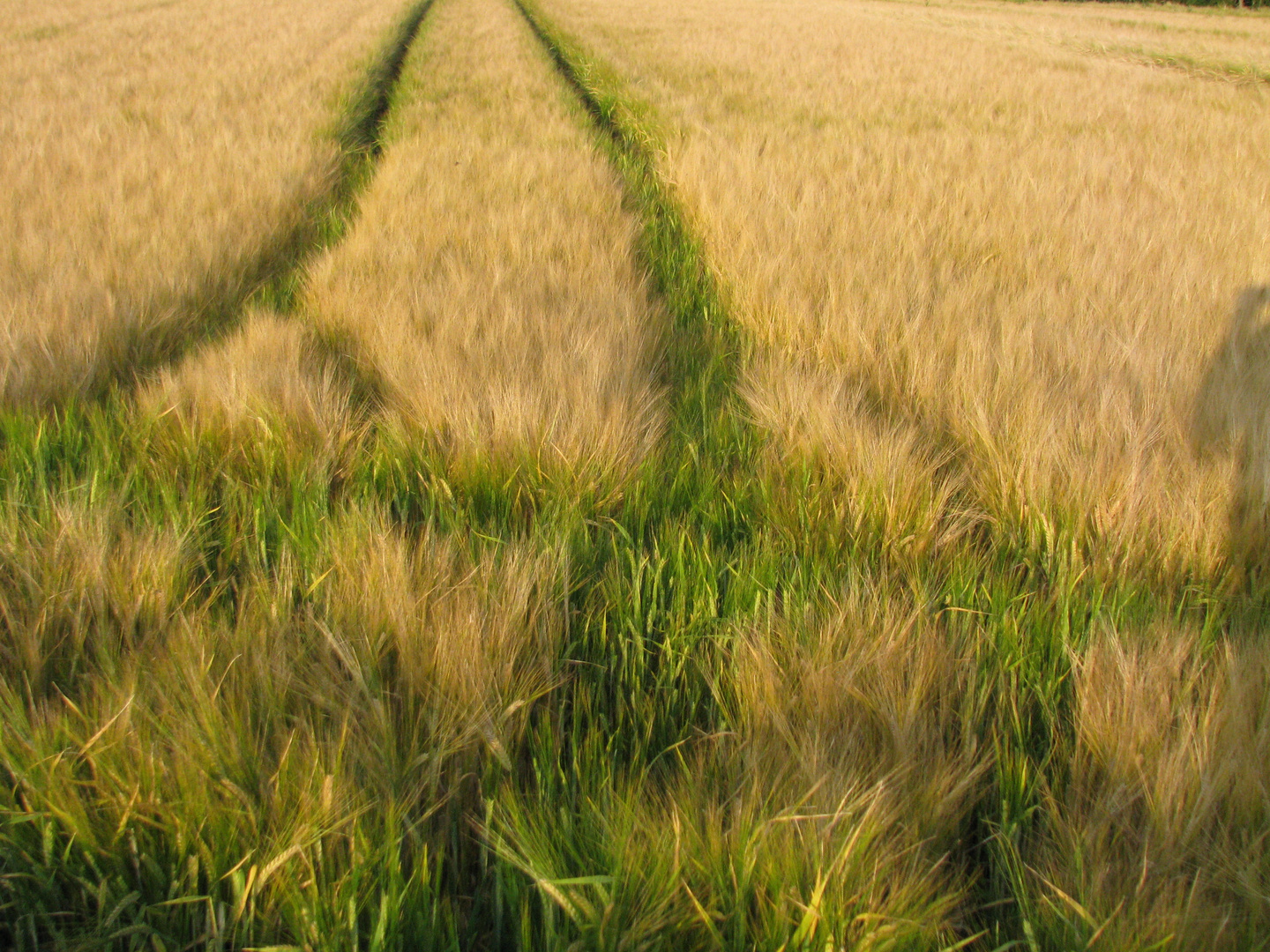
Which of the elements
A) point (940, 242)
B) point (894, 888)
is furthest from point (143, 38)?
point (894, 888)

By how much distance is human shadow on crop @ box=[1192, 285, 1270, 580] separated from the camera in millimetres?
1093

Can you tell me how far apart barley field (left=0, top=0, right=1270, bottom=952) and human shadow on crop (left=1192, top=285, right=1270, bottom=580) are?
1 centimetres

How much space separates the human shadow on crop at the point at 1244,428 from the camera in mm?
1093

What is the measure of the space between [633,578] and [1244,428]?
44.5 inches

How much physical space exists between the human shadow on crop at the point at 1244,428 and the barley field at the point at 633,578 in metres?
0.01

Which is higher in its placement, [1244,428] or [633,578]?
[1244,428]

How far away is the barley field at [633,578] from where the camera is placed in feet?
2.09

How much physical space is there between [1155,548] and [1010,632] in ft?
1.26

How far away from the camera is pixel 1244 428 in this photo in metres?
1.28

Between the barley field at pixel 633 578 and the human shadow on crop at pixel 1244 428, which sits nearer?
the barley field at pixel 633 578

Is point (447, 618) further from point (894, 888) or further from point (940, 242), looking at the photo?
point (940, 242)

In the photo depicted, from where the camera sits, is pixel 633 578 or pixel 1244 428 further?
pixel 1244 428

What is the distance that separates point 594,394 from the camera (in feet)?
4.93

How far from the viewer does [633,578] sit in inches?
41.8
